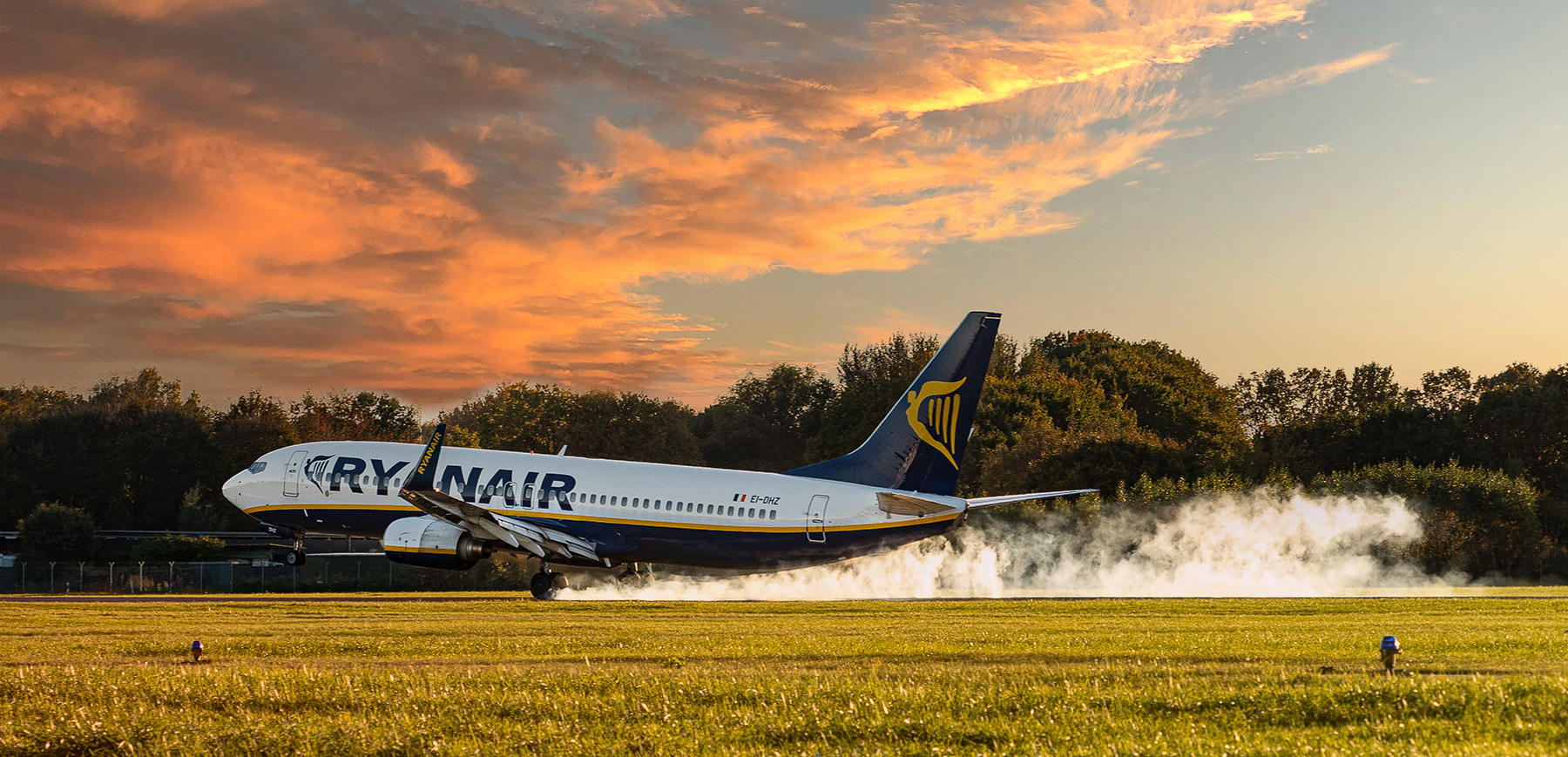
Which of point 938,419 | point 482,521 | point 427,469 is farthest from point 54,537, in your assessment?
point 938,419

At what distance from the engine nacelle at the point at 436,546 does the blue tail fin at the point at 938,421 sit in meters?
12.8

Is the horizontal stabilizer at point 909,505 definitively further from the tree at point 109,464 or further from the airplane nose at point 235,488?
the tree at point 109,464

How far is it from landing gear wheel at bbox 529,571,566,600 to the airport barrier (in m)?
14.2

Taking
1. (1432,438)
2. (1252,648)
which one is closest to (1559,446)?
(1432,438)

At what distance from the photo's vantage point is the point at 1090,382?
4665 inches

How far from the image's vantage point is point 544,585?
132ft

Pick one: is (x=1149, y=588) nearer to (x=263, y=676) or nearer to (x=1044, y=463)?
(x=1044, y=463)

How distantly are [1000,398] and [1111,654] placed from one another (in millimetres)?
85346

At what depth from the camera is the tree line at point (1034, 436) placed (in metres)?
56.2

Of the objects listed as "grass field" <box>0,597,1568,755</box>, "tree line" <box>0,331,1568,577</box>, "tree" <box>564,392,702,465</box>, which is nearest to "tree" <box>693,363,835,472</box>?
"tree line" <box>0,331,1568,577</box>

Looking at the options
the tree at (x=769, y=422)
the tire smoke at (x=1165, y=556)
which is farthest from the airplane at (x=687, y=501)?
the tree at (x=769, y=422)

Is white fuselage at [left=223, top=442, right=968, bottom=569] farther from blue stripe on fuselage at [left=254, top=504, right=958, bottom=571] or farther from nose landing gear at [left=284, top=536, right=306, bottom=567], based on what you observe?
nose landing gear at [left=284, top=536, right=306, bottom=567]

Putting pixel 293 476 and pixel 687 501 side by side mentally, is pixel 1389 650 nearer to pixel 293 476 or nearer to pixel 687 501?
pixel 687 501

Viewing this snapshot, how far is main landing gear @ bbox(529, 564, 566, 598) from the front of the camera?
132 ft
